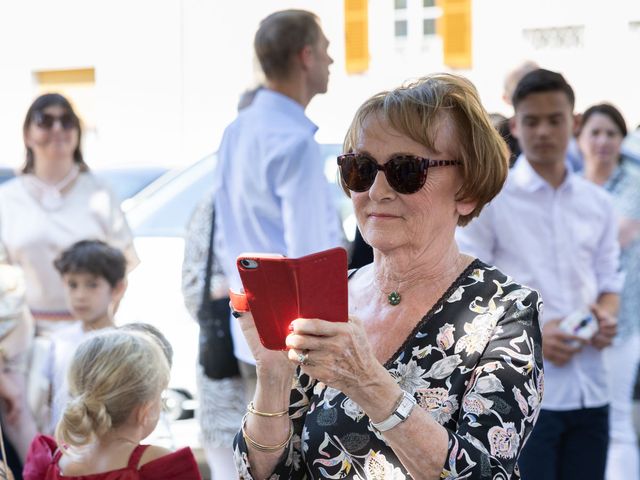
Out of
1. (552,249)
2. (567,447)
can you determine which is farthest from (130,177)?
(567,447)

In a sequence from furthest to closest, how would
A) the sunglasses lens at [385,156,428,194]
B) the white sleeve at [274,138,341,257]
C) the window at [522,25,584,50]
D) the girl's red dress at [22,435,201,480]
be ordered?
the window at [522,25,584,50] → the white sleeve at [274,138,341,257] → the girl's red dress at [22,435,201,480] → the sunglasses lens at [385,156,428,194]

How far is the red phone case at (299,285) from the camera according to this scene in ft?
5.01

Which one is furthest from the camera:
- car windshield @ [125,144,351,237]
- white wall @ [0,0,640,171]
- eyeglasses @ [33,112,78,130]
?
white wall @ [0,0,640,171]

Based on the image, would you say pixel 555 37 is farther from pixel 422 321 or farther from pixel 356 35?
pixel 422 321

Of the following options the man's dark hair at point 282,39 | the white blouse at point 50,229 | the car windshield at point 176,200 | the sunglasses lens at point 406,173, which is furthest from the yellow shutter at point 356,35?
the sunglasses lens at point 406,173

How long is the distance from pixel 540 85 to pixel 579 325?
0.86 m

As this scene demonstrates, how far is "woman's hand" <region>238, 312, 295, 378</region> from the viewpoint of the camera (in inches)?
68.8

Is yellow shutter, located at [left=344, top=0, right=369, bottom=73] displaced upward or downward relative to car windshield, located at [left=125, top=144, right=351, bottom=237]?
upward

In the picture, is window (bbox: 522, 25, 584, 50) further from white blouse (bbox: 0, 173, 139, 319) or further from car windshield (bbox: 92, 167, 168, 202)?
white blouse (bbox: 0, 173, 139, 319)

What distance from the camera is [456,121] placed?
1.86 m

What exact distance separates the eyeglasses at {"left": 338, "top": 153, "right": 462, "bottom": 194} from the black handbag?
1699 millimetres

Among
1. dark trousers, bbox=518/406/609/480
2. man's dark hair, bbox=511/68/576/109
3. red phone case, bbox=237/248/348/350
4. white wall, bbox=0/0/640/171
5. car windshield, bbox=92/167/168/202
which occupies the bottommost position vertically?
dark trousers, bbox=518/406/609/480

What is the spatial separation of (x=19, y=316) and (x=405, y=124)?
2.44 metres

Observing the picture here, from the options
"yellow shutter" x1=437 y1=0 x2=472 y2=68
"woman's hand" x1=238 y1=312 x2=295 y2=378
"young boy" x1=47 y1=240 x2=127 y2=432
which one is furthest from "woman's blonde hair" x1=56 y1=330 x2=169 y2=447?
"yellow shutter" x1=437 y1=0 x2=472 y2=68
